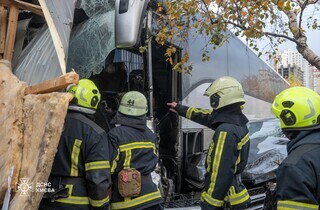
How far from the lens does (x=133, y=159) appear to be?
314 cm

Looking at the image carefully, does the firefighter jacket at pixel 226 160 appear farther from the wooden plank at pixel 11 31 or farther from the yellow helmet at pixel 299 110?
the wooden plank at pixel 11 31

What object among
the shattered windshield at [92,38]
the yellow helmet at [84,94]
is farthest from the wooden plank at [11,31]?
the shattered windshield at [92,38]

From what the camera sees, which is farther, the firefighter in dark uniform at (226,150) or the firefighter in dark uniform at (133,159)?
the firefighter in dark uniform at (133,159)

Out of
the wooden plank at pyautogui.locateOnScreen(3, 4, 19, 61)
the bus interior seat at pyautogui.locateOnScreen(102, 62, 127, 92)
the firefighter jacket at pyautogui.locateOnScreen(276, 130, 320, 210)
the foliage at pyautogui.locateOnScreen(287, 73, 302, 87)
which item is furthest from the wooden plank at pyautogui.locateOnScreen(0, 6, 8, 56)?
the foliage at pyautogui.locateOnScreen(287, 73, 302, 87)

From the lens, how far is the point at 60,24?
3002 mm

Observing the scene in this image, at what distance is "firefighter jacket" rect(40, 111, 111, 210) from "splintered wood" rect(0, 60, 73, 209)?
593mm

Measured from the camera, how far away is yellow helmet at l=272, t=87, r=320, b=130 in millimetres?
1988

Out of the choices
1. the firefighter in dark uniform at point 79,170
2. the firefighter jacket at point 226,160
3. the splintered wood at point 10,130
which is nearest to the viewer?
the splintered wood at point 10,130

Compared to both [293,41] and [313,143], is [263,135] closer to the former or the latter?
[293,41]

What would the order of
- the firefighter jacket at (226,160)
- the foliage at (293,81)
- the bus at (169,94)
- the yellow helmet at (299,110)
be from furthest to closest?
the foliage at (293,81) < the bus at (169,94) < the firefighter jacket at (226,160) < the yellow helmet at (299,110)

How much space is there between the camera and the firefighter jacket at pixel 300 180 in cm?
177

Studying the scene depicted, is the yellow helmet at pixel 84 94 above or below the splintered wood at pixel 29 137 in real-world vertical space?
above

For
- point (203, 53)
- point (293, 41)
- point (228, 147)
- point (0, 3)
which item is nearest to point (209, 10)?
point (203, 53)

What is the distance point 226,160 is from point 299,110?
0.98m
